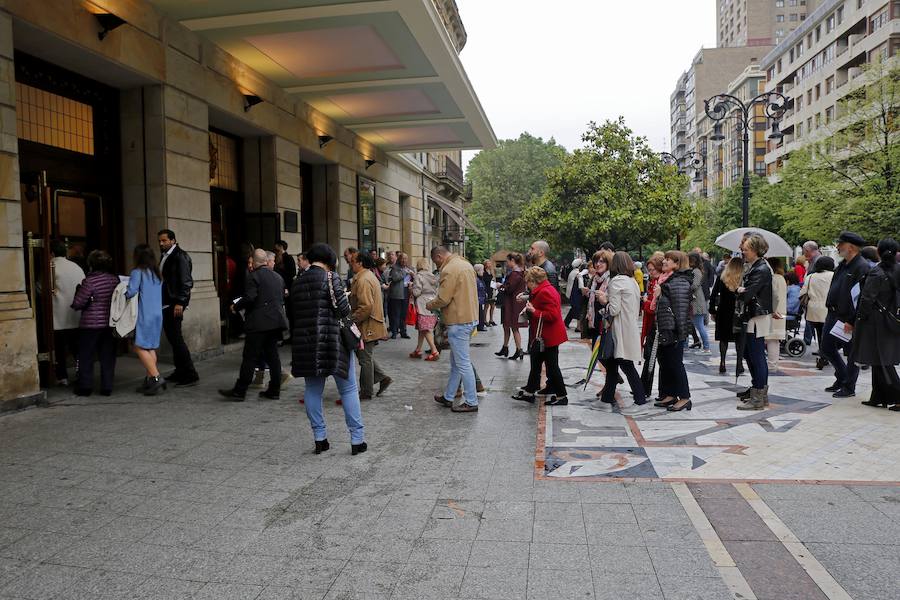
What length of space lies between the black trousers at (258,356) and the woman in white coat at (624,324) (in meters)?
3.81

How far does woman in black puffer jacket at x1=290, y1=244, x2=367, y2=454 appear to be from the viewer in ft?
17.8

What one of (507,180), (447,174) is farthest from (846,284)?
(507,180)

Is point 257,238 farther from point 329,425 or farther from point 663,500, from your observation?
point 663,500

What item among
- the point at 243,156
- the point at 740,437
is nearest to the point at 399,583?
the point at 740,437

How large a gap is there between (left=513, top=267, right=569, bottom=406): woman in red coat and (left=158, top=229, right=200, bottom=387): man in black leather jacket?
13.9ft

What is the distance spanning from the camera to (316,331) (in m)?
5.45

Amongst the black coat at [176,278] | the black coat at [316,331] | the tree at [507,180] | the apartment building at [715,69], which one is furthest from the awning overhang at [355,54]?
the apartment building at [715,69]

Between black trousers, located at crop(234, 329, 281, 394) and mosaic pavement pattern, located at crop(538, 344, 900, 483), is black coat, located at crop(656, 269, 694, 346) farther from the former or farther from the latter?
black trousers, located at crop(234, 329, 281, 394)

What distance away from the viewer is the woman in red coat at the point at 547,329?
294 inches

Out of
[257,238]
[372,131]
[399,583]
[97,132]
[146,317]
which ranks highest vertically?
[372,131]

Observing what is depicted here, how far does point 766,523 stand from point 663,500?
64cm

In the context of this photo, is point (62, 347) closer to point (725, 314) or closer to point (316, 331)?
point (316, 331)

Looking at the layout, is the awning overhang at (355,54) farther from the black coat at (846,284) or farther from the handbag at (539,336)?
the black coat at (846,284)

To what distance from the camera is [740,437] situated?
20.0ft
